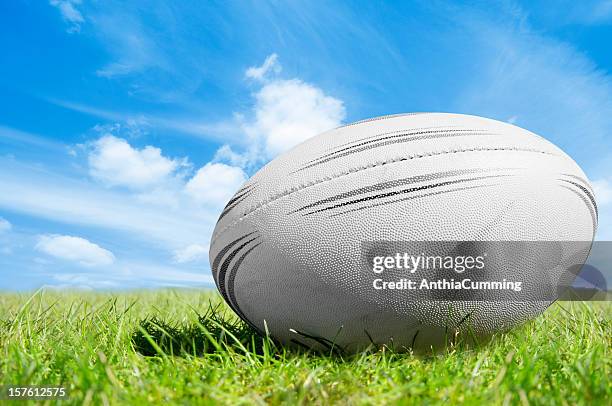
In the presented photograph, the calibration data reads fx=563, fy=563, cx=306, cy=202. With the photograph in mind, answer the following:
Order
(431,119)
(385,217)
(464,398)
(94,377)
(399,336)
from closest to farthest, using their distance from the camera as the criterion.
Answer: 1. (464,398)
2. (94,377)
3. (385,217)
4. (399,336)
5. (431,119)

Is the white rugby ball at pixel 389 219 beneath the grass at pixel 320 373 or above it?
above

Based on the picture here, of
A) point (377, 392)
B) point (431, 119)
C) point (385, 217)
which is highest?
point (431, 119)

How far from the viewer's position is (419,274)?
2.60 meters

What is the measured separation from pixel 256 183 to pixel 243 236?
0.97ft

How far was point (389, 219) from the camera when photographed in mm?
2568

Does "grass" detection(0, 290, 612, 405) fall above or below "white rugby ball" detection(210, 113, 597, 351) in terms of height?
below

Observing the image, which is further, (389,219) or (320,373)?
(389,219)

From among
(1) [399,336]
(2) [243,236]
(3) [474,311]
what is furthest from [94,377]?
(3) [474,311]

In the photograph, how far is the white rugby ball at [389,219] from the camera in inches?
102

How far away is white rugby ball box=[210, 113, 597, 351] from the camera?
8.50 feet

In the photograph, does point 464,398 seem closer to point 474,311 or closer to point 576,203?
point 474,311

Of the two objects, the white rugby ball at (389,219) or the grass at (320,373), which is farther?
the white rugby ball at (389,219)

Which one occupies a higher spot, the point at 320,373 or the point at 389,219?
the point at 389,219

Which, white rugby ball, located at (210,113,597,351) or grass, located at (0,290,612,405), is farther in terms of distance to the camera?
white rugby ball, located at (210,113,597,351)
